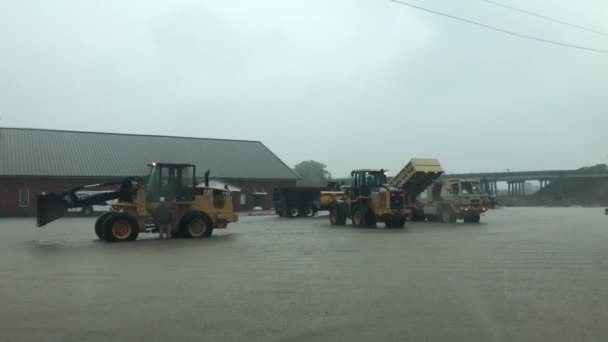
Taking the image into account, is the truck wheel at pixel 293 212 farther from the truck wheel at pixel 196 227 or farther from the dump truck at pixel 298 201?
the truck wheel at pixel 196 227

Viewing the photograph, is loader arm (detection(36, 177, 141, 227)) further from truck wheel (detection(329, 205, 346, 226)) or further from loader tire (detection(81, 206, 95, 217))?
loader tire (detection(81, 206, 95, 217))

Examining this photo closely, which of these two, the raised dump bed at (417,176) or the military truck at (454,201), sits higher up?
the raised dump bed at (417,176)

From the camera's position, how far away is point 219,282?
8961mm

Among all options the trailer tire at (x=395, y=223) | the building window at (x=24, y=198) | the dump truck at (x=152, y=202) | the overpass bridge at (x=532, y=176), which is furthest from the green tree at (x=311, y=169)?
the dump truck at (x=152, y=202)

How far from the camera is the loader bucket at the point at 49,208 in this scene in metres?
17.9

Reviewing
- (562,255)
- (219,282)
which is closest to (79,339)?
(219,282)

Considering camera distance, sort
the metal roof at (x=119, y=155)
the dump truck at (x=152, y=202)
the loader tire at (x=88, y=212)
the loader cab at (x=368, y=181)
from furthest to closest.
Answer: the metal roof at (x=119, y=155)
the loader tire at (x=88, y=212)
the loader cab at (x=368, y=181)
the dump truck at (x=152, y=202)

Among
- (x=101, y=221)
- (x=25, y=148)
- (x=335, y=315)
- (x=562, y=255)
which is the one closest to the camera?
(x=335, y=315)

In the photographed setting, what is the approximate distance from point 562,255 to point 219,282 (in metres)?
7.98

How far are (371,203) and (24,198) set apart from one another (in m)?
32.2

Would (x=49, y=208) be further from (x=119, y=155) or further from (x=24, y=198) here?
(x=119, y=155)

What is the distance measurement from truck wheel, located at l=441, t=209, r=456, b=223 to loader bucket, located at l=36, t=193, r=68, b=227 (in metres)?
17.9

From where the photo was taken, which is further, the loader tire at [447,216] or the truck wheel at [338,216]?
the loader tire at [447,216]

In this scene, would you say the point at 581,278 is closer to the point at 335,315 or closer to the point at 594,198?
the point at 335,315
